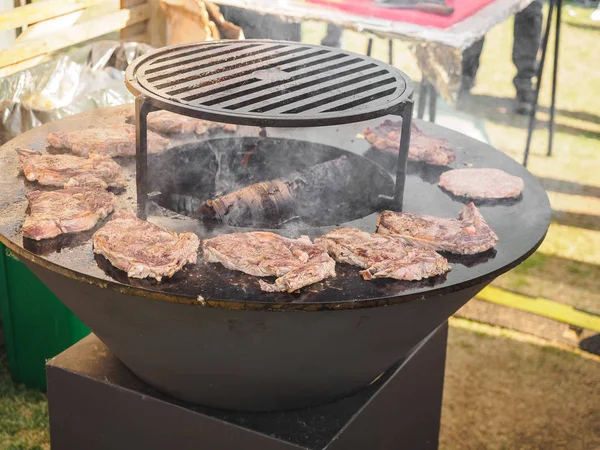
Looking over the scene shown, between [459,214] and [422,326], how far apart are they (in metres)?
0.46

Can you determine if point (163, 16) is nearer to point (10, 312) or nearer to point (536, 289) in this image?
point (10, 312)

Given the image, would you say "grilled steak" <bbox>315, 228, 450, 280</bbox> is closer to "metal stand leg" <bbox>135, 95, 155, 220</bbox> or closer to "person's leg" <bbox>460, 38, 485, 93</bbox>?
"metal stand leg" <bbox>135, 95, 155, 220</bbox>

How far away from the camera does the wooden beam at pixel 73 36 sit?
471 centimetres

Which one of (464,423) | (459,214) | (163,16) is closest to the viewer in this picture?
(459,214)

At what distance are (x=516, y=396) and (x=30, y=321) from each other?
2681mm

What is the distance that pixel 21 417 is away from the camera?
12.6ft

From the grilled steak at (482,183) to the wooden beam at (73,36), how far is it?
3.11 metres

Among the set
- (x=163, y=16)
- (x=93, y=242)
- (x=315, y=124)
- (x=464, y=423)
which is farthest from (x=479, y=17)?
(x=93, y=242)

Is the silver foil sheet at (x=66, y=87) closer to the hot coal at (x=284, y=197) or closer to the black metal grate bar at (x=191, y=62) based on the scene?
the black metal grate bar at (x=191, y=62)

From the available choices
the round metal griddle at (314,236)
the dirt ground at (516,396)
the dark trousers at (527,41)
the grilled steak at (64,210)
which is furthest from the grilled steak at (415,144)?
the dark trousers at (527,41)

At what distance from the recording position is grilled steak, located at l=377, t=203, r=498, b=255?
2348 millimetres

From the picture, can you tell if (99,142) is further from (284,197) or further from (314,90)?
(314,90)

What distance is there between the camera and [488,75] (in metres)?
10.1

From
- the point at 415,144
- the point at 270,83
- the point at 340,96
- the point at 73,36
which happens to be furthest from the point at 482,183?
the point at 73,36
